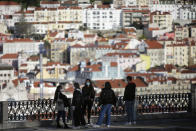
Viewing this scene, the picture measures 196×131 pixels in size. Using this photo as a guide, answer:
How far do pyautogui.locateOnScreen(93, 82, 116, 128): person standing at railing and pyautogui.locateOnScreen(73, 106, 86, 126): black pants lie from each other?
0.20 m

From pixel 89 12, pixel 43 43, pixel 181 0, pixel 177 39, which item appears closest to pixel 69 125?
pixel 181 0

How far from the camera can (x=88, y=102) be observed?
13.0m

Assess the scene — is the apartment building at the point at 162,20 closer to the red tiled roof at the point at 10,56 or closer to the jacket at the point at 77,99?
the red tiled roof at the point at 10,56

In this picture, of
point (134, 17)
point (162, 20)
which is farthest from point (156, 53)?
point (134, 17)

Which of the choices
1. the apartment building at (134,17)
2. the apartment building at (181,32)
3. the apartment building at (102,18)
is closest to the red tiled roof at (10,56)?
the apartment building at (102,18)

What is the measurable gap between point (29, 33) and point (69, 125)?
2624 inches

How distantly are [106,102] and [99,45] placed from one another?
56889 mm

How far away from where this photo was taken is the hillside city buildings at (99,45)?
54062mm

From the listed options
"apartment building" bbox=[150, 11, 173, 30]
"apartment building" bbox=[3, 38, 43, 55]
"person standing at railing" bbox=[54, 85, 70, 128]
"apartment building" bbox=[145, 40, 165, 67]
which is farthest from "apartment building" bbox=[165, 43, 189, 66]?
"person standing at railing" bbox=[54, 85, 70, 128]

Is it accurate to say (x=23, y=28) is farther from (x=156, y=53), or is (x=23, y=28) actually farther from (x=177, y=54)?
(x=177, y=54)

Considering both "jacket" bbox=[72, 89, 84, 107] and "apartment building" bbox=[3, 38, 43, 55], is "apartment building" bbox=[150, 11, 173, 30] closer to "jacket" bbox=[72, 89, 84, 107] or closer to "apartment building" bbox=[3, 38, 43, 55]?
"apartment building" bbox=[3, 38, 43, 55]

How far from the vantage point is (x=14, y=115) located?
13.1 metres

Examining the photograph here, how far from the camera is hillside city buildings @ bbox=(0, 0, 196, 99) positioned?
5406 cm

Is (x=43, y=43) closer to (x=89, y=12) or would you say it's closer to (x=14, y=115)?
(x=89, y=12)
